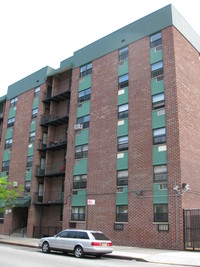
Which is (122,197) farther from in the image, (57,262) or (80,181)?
(57,262)

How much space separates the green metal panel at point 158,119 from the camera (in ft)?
76.8

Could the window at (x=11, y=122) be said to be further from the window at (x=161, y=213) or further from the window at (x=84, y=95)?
the window at (x=161, y=213)

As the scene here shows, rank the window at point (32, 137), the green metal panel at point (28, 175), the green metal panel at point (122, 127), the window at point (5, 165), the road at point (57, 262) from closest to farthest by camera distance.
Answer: the road at point (57, 262) < the green metal panel at point (122, 127) < the green metal panel at point (28, 175) < the window at point (32, 137) < the window at point (5, 165)

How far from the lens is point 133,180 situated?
23.6 m

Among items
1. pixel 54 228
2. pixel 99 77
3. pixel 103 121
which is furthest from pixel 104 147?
pixel 54 228

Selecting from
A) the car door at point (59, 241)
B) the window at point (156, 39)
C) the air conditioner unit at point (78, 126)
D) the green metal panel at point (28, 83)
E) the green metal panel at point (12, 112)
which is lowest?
the car door at point (59, 241)

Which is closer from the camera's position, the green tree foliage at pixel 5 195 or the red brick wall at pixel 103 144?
the red brick wall at pixel 103 144

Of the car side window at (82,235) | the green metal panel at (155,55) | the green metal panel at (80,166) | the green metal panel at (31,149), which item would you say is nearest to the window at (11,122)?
the green metal panel at (31,149)

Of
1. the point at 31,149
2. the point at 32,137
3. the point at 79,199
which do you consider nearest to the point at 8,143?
the point at 32,137

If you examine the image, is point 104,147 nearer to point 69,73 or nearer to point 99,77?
point 99,77

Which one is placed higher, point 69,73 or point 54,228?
point 69,73

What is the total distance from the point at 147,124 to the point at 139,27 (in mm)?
9255

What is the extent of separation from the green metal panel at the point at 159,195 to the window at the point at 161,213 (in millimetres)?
273

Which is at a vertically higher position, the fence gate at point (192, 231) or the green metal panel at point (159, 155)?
the green metal panel at point (159, 155)
